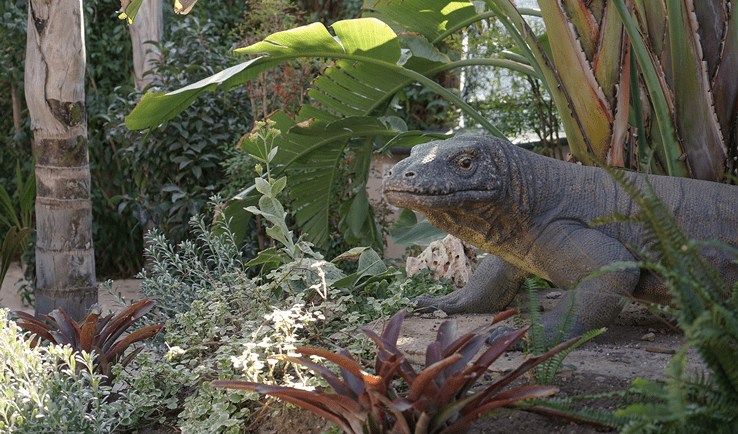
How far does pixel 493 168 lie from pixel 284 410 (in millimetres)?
1085

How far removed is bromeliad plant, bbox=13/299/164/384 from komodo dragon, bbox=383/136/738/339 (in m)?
1.15

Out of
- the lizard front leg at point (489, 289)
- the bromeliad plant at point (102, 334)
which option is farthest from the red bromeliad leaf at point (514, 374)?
the bromeliad plant at point (102, 334)

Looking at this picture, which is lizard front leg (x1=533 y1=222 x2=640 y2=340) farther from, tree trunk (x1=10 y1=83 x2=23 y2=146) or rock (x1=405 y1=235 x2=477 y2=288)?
tree trunk (x1=10 y1=83 x2=23 y2=146)

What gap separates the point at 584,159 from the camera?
8.64 ft

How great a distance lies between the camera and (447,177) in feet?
6.68

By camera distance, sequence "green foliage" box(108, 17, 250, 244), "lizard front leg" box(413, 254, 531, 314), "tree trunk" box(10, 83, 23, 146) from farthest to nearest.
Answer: "tree trunk" box(10, 83, 23, 146) → "green foliage" box(108, 17, 250, 244) → "lizard front leg" box(413, 254, 531, 314)

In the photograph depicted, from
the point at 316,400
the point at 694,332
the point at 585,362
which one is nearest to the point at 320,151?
the point at 585,362

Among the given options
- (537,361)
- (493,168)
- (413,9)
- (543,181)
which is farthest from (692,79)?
(413,9)

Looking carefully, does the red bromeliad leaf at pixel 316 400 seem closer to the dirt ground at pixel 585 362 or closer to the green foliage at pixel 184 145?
the dirt ground at pixel 585 362

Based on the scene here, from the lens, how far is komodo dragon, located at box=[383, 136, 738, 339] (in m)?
2.04

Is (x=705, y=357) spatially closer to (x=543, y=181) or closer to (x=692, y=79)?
(x=543, y=181)

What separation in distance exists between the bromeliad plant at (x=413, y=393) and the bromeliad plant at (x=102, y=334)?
813mm

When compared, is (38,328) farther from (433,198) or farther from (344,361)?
(433,198)

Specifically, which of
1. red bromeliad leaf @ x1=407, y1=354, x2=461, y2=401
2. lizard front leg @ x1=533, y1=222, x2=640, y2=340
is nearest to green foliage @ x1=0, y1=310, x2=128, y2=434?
red bromeliad leaf @ x1=407, y1=354, x2=461, y2=401
